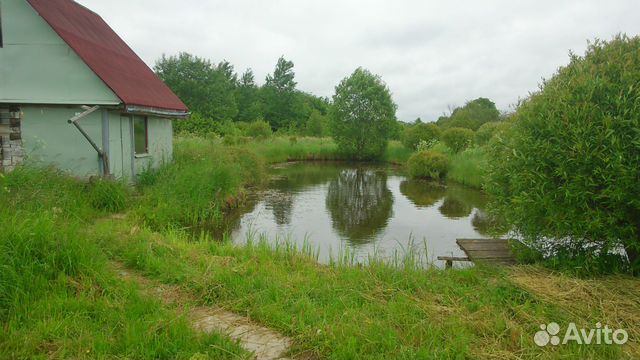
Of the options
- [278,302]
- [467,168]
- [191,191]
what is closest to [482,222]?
[191,191]

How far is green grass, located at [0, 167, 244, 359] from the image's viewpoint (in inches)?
144

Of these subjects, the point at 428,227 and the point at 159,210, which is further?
the point at 428,227

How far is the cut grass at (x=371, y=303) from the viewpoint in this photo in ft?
12.4

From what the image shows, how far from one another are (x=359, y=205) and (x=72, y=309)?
1207 centimetres

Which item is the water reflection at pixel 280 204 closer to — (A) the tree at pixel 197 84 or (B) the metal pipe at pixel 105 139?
(B) the metal pipe at pixel 105 139

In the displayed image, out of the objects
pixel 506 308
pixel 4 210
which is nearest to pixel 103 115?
pixel 4 210

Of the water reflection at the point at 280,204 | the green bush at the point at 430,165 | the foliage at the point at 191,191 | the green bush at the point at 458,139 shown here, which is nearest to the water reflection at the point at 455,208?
the water reflection at the point at 280,204

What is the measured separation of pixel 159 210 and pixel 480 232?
25.8 ft

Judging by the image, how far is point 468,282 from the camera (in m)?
5.56

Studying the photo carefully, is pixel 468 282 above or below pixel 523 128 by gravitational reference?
below

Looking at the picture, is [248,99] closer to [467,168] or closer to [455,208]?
[467,168]

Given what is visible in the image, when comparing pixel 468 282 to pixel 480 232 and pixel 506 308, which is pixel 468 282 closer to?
pixel 506 308

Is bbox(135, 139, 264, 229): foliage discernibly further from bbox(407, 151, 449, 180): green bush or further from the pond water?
bbox(407, 151, 449, 180): green bush

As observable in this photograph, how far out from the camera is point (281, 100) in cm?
5512
